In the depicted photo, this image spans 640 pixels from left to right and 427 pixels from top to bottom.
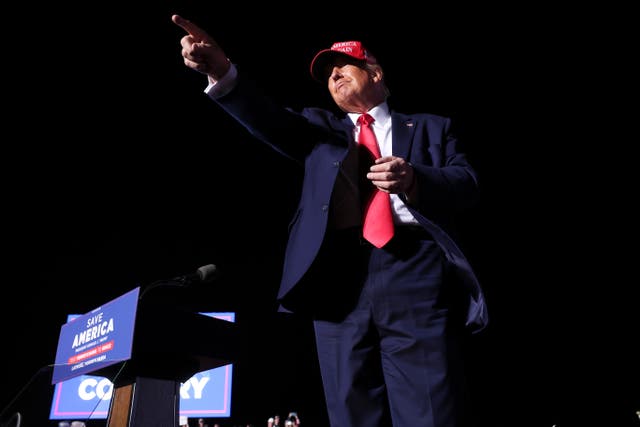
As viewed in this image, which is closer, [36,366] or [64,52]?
[64,52]

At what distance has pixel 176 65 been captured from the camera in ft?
12.5

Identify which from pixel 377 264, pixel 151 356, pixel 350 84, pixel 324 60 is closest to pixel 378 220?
pixel 377 264

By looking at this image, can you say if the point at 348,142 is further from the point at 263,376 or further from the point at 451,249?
the point at 263,376

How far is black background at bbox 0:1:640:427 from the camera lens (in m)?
3.44

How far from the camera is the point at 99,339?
1.31m

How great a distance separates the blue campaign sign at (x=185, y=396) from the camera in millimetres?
5145

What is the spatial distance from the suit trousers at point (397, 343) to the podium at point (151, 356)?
56 centimetres

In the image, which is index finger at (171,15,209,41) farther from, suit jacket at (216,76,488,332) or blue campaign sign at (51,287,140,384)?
blue campaign sign at (51,287,140,384)

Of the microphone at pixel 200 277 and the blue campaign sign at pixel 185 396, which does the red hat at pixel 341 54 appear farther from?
the blue campaign sign at pixel 185 396

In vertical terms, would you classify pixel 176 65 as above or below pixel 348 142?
above

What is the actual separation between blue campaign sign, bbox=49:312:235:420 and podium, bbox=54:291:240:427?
3.80 meters

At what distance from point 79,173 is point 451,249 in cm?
501

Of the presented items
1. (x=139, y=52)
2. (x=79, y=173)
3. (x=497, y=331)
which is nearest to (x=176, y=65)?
(x=139, y=52)

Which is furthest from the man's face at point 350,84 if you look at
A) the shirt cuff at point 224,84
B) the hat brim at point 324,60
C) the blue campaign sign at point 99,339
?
the blue campaign sign at point 99,339
